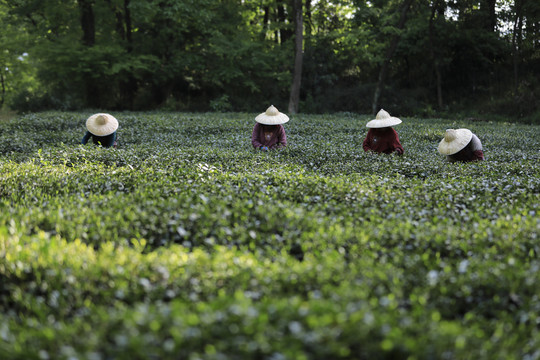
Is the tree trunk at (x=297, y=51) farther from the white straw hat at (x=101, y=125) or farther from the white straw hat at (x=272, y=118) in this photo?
the white straw hat at (x=101, y=125)

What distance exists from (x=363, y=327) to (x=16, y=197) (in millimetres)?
5324

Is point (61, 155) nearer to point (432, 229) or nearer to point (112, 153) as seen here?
point (112, 153)

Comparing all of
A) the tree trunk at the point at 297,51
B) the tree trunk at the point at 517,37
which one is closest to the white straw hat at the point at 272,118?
the tree trunk at the point at 297,51

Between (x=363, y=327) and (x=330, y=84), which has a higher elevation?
(x=330, y=84)

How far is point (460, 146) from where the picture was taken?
8.56 m

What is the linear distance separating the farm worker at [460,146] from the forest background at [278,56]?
17.4m

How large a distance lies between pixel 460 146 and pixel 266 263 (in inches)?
246

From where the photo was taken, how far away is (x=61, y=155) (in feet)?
29.0

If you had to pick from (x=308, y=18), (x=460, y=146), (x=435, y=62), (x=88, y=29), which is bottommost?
(x=460, y=146)

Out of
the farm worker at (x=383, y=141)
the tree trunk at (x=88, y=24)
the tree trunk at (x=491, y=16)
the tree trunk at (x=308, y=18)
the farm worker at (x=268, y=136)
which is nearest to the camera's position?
the farm worker at (x=383, y=141)

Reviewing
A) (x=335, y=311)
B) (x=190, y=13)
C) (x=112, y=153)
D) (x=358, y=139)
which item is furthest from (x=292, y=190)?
(x=190, y=13)

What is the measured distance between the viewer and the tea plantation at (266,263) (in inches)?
104

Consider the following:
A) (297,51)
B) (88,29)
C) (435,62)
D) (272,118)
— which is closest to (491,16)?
(435,62)

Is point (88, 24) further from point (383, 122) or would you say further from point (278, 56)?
point (383, 122)
